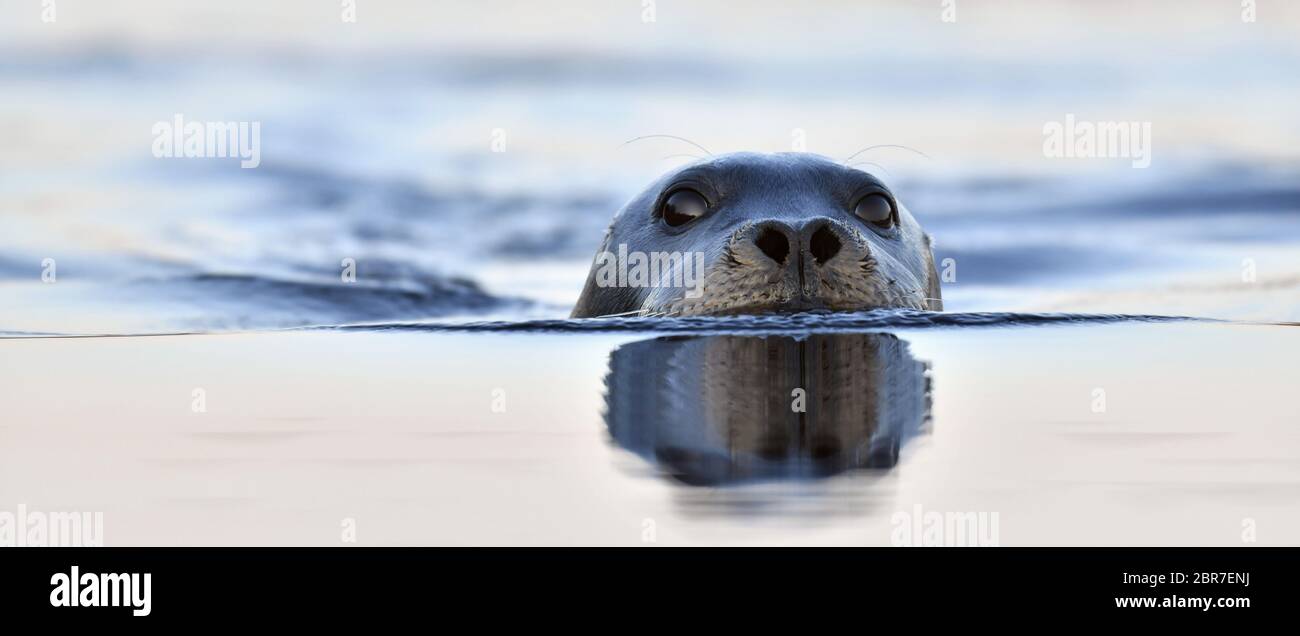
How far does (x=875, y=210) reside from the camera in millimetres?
6824

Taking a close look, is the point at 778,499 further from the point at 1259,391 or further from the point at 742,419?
the point at 1259,391

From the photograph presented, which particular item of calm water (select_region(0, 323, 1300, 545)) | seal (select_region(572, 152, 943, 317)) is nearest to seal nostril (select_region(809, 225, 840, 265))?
seal (select_region(572, 152, 943, 317))

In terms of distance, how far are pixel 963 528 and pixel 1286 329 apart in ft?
14.4

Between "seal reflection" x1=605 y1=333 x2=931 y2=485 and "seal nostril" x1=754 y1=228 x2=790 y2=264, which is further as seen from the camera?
"seal nostril" x1=754 y1=228 x2=790 y2=264

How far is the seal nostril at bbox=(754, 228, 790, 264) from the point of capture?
564 centimetres

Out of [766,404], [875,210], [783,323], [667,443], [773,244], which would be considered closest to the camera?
[667,443]

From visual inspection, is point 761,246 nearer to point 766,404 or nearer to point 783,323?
point 783,323

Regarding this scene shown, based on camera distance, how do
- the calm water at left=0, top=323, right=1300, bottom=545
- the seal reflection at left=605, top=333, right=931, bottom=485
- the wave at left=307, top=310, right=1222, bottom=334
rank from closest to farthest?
the calm water at left=0, top=323, right=1300, bottom=545 < the seal reflection at left=605, top=333, right=931, bottom=485 < the wave at left=307, top=310, right=1222, bottom=334

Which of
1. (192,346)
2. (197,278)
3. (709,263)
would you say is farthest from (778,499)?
(197,278)

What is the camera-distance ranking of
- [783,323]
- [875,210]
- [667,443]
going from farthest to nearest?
[875,210] → [783,323] → [667,443]

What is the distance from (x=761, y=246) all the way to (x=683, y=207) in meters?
1.24

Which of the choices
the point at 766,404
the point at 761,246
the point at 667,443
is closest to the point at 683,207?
the point at 761,246

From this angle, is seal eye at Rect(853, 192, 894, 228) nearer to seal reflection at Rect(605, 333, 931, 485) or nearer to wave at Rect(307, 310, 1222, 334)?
wave at Rect(307, 310, 1222, 334)

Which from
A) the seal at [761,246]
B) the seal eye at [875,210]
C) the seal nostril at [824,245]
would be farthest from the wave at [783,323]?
the seal eye at [875,210]
